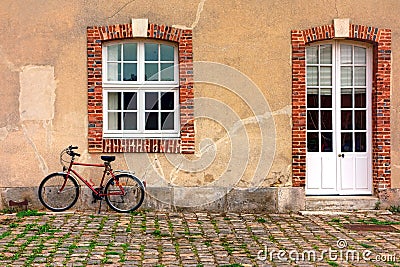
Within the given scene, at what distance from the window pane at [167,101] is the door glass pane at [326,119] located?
2.75 metres

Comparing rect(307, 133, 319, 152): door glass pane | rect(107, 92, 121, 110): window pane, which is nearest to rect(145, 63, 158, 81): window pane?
rect(107, 92, 121, 110): window pane

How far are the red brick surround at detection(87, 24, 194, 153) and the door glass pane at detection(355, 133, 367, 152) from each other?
10.0 feet

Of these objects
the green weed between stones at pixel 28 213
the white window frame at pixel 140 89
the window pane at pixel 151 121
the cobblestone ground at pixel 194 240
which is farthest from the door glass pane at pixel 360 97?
the green weed between stones at pixel 28 213

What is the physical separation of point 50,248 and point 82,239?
27.4 inches

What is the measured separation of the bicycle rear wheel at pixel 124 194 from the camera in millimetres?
12172

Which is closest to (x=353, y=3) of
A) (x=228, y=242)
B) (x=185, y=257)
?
(x=228, y=242)

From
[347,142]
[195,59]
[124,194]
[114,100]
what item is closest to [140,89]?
[114,100]

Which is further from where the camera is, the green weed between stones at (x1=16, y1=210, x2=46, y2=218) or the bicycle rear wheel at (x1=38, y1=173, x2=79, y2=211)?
the bicycle rear wheel at (x1=38, y1=173, x2=79, y2=211)

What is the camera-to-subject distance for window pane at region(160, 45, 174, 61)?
12.6 m

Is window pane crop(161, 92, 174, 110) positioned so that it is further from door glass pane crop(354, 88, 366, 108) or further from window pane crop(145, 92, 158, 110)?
door glass pane crop(354, 88, 366, 108)

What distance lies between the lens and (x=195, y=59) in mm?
12461

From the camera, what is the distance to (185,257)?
8578mm

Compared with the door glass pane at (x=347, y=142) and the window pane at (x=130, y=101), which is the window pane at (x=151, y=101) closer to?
the window pane at (x=130, y=101)

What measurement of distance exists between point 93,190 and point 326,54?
4856mm
